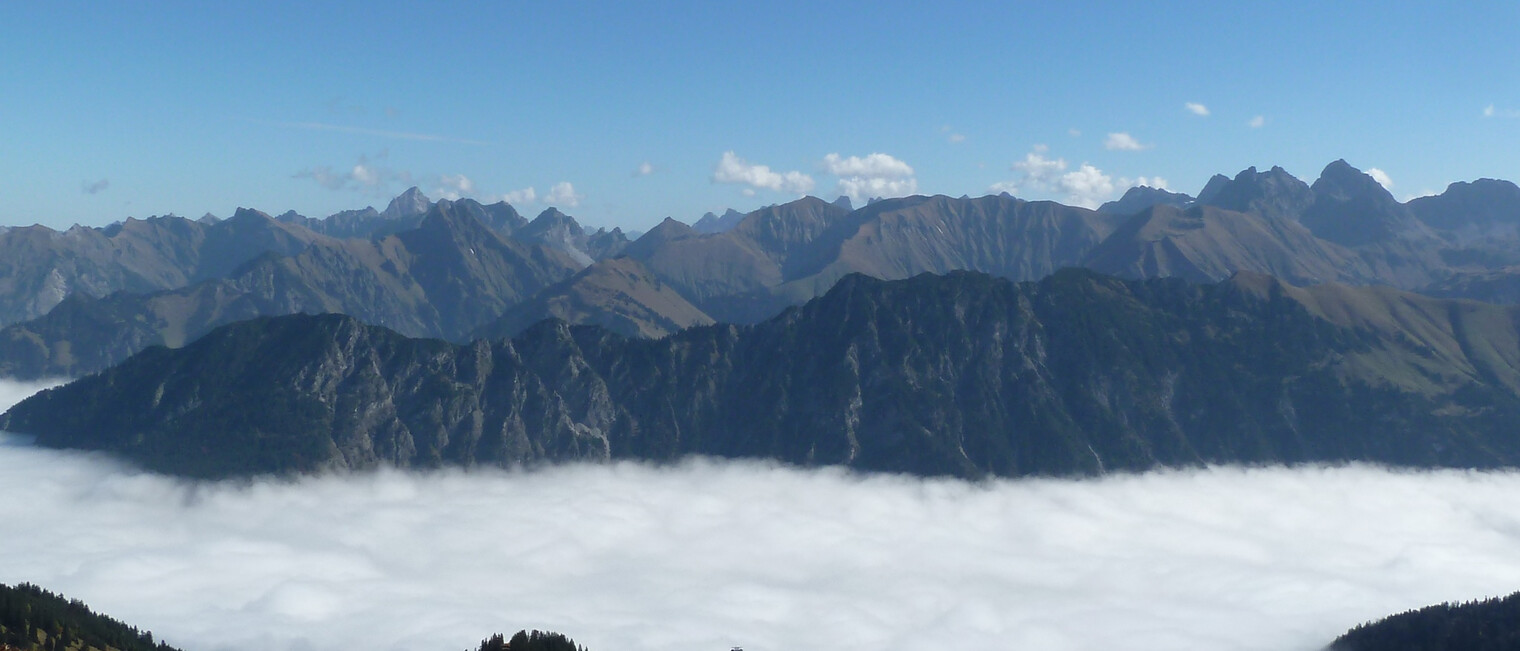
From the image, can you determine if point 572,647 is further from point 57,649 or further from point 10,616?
point 10,616

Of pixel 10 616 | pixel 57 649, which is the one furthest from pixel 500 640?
pixel 10 616

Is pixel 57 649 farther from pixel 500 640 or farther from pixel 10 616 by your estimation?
pixel 500 640

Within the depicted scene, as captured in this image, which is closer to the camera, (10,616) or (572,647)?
(572,647)

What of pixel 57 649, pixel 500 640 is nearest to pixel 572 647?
pixel 500 640

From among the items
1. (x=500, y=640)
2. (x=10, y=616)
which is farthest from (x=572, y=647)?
(x=10, y=616)

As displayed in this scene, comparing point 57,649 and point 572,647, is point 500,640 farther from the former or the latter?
point 57,649
